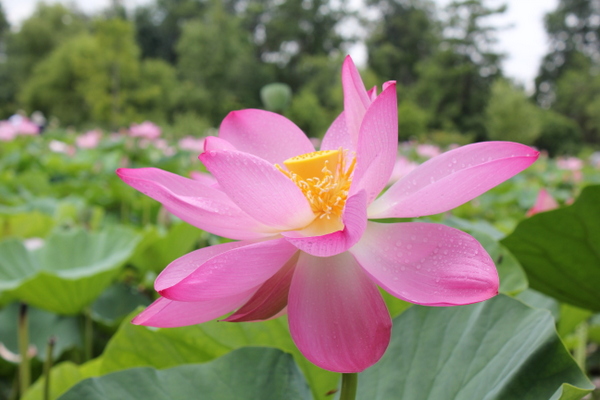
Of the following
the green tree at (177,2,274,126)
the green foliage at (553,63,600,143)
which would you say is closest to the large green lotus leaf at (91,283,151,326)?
the green tree at (177,2,274,126)

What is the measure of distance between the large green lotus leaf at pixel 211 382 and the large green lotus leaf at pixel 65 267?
471 mm

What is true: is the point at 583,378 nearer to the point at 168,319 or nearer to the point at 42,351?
the point at 168,319

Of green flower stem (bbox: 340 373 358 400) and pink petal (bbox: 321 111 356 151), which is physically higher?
pink petal (bbox: 321 111 356 151)

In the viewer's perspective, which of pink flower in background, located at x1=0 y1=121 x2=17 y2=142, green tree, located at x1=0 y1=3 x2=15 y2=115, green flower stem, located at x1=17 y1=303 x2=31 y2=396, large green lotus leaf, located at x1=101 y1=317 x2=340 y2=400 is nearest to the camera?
large green lotus leaf, located at x1=101 y1=317 x2=340 y2=400

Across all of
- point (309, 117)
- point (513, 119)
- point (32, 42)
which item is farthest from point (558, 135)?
point (32, 42)

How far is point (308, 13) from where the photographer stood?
22312 millimetres

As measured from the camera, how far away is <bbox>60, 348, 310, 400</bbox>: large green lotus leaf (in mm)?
334

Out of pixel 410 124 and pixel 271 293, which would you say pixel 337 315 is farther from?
pixel 410 124

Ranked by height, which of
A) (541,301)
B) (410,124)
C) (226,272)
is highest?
(226,272)

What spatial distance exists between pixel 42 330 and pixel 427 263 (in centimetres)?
84

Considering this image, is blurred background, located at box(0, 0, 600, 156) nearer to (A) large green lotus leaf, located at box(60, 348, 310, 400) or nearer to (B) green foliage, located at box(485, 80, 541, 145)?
(B) green foliage, located at box(485, 80, 541, 145)

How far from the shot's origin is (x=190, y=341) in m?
0.45

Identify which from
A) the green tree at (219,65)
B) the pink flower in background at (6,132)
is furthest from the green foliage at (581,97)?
the pink flower in background at (6,132)

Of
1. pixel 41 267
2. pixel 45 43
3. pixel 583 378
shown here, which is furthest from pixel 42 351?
pixel 45 43
